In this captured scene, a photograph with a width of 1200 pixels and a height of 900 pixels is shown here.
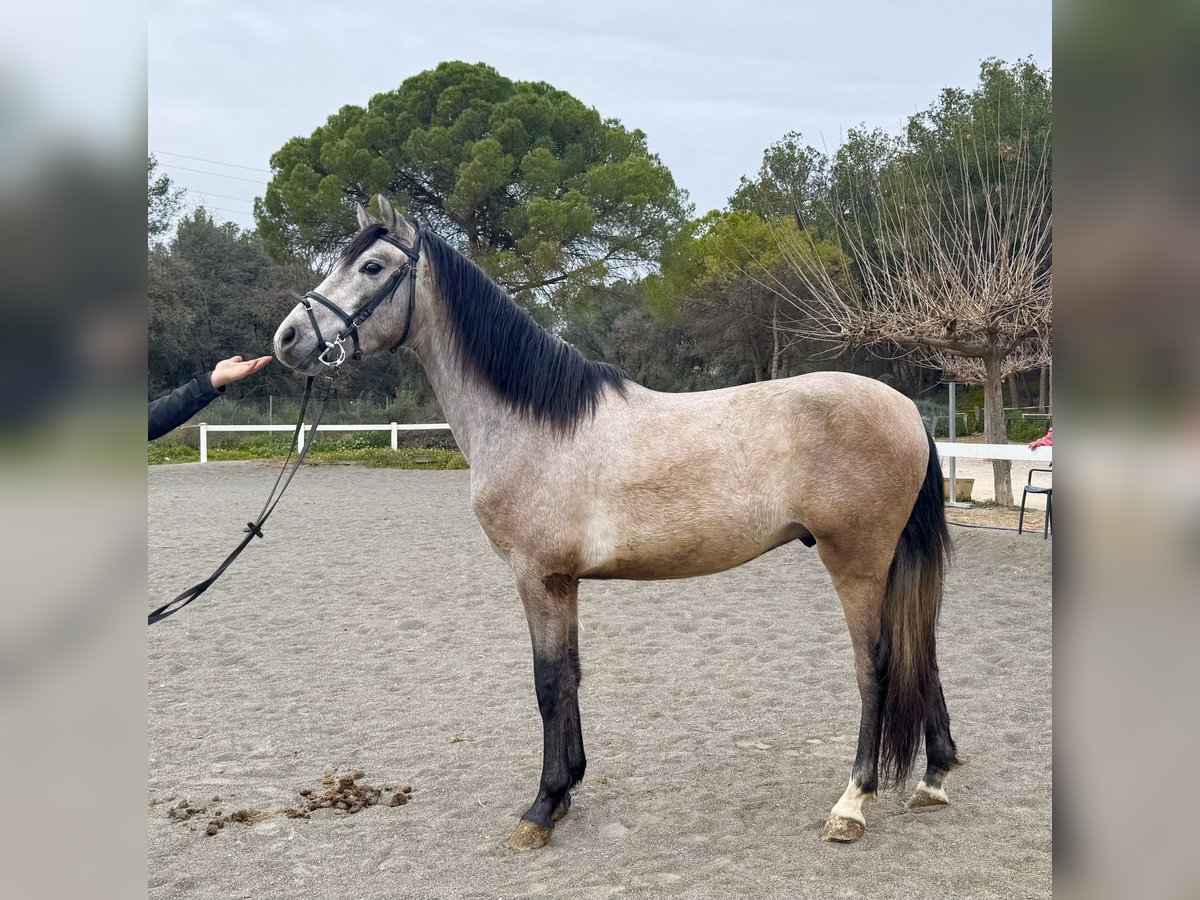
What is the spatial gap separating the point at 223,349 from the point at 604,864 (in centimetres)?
2326

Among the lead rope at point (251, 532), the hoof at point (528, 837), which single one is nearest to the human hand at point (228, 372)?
the lead rope at point (251, 532)

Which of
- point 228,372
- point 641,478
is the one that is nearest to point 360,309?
point 228,372

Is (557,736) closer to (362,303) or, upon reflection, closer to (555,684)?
(555,684)

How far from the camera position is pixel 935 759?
2.99 metres

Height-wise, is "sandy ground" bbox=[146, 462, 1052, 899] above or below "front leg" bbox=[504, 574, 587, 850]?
Answer: below

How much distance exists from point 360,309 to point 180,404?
941mm

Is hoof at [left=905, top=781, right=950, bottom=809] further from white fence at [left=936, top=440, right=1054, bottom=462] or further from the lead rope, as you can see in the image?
white fence at [left=936, top=440, right=1054, bottom=462]

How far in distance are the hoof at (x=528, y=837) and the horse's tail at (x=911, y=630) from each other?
1.14 m

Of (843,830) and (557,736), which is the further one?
(557,736)

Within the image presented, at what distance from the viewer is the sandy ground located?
8.39 ft

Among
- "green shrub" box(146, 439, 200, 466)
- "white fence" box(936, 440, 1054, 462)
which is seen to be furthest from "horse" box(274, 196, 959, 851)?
"green shrub" box(146, 439, 200, 466)

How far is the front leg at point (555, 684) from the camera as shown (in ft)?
9.42
